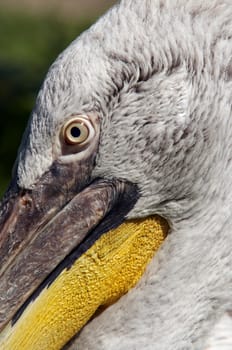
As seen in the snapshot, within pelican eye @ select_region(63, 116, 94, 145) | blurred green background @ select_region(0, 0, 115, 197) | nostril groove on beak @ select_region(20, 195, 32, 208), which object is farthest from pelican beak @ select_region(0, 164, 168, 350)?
blurred green background @ select_region(0, 0, 115, 197)

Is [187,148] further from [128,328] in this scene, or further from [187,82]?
[128,328]

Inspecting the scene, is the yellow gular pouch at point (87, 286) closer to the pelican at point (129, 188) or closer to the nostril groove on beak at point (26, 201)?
the pelican at point (129, 188)

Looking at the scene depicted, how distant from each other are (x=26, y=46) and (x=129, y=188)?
45.6 feet

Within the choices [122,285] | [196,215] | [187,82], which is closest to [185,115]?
[187,82]

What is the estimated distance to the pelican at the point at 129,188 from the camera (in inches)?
189

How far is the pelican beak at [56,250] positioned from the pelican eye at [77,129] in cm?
14

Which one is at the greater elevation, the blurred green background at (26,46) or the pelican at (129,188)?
the blurred green background at (26,46)

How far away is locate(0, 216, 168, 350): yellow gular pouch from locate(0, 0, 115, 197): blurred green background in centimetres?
653

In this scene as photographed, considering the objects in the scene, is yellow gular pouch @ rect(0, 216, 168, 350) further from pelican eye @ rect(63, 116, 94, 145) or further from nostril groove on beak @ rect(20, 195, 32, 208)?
pelican eye @ rect(63, 116, 94, 145)

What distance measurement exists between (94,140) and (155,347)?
94 cm

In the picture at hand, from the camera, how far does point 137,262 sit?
16.7 ft

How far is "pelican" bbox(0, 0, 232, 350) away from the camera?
15.7ft

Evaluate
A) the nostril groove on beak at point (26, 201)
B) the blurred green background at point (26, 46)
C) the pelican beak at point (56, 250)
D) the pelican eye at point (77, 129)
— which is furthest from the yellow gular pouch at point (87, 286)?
the blurred green background at point (26, 46)

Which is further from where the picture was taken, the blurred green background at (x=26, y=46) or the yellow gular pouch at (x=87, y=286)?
the blurred green background at (x=26, y=46)
